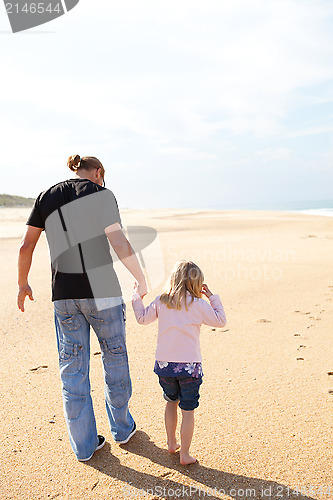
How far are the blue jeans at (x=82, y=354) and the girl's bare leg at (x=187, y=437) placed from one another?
593 millimetres

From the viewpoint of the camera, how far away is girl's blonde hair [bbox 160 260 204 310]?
3.01 meters

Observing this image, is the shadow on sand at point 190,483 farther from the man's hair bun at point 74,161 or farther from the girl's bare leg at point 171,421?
the man's hair bun at point 74,161

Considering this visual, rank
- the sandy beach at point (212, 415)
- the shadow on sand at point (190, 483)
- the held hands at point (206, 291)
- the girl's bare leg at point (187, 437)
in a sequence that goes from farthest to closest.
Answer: the held hands at point (206, 291)
the girl's bare leg at point (187, 437)
the sandy beach at point (212, 415)
the shadow on sand at point (190, 483)

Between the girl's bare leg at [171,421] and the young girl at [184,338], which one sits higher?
the young girl at [184,338]

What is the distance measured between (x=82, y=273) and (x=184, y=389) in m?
1.09

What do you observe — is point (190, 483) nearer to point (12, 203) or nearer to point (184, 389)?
point (184, 389)

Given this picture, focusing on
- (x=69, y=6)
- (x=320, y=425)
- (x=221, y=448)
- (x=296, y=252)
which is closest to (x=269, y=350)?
(x=320, y=425)

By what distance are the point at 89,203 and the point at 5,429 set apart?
2020 mm

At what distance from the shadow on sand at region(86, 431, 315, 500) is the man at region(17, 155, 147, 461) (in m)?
0.28

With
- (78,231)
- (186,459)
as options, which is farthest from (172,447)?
(78,231)

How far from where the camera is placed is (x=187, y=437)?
2.98 m

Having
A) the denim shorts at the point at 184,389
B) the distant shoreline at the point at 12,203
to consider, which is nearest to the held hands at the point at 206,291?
the denim shorts at the point at 184,389

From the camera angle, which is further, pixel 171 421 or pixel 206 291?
pixel 206 291

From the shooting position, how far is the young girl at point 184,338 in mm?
3000
